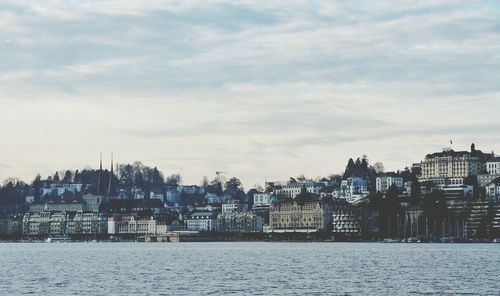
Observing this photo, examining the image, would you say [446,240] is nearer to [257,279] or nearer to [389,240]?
[389,240]

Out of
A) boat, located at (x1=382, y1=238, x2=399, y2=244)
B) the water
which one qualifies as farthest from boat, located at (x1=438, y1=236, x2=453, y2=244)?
the water

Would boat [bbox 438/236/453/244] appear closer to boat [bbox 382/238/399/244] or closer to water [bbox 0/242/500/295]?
boat [bbox 382/238/399/244]

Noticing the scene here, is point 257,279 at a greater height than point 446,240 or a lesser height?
lesser

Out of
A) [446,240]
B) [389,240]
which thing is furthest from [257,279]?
[389,240]

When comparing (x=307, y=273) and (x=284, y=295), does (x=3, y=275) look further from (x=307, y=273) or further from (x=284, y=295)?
(x=284, y=295)

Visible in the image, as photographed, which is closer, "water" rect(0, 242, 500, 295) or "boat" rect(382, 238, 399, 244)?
"water" rect(0, 242, 500, 295)

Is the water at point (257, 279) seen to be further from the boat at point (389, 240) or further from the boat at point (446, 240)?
the boat at point (389, 240)

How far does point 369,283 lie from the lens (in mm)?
61812

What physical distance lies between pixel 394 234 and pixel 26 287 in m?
132

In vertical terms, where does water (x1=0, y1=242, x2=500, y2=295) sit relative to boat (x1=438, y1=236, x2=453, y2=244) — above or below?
below

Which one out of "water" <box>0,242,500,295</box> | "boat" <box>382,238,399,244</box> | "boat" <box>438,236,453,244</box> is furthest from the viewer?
"boat" <box>382,238,399,244</box>

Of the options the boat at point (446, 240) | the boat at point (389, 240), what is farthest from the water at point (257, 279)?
the boat at point (389, 240)

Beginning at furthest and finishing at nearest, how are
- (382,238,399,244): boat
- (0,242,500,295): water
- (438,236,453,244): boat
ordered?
(382,238,399,244): boat < (438,236,453,244): boat < (0,242,500,295): water

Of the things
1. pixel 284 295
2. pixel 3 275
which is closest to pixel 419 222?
pixel 3 275
